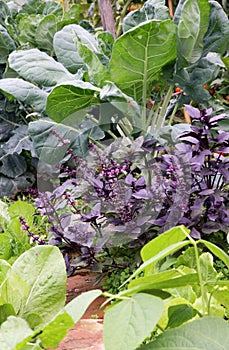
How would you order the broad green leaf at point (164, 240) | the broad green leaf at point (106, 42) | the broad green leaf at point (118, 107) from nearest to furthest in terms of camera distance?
1. the broad green leaf at point (164, 240)
2. the broad green leaf at point (118, 107)
3. the broad green leaf at point (106, 42)

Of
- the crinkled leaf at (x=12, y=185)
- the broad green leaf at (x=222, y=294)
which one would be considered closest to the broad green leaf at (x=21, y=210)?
the crinkled leaf at (x=12, y=185)

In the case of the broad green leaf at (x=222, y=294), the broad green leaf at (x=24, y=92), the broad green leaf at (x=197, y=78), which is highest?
the broad green leaf at (x=222, y=294)

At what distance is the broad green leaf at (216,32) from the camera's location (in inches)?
107

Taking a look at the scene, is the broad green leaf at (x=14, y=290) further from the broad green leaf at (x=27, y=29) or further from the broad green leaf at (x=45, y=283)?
the broad green leaf at (x=27, y=29)

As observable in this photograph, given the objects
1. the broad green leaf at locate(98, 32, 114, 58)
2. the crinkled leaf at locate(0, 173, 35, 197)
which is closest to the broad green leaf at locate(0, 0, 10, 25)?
the crinkled leaf at locate(0, 173, 35, 197)

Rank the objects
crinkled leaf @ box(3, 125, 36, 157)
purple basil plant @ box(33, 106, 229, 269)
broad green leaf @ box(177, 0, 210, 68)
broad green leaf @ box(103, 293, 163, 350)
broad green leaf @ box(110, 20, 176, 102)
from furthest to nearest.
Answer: crinkled leaf @ box(3, 125, 36, 157)
broad green leaf @ box(177, 0, 210, 68)
broad green leaf @ box(110, 20, 176, 102)
purple basil plant @ box(33, 106, 229, 269)
broad green leaf @ box(103, 293, 163, 350)

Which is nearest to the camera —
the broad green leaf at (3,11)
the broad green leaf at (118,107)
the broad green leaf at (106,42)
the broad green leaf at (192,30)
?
the broad green leaf at (118,107)

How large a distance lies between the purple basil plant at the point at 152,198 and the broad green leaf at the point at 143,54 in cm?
49

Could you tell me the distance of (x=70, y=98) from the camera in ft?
7.98

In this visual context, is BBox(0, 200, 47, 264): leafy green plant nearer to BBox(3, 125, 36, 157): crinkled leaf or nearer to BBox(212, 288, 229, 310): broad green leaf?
BBox(3, 125, 36, 157): crinkled leaf

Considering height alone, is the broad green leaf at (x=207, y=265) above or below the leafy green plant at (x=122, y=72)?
above

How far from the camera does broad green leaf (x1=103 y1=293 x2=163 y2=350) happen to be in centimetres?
46

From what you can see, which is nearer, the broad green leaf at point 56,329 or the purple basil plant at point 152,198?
the broad green leaf at point 56,329

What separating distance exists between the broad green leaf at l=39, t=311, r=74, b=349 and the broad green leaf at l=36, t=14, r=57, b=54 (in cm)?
372
